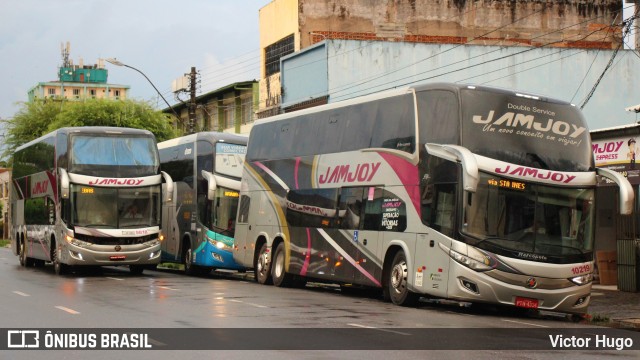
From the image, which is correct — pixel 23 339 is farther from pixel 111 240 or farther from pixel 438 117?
pixel 111 240

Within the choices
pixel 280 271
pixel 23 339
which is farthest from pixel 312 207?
pixel 23 339

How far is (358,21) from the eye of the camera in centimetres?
5288

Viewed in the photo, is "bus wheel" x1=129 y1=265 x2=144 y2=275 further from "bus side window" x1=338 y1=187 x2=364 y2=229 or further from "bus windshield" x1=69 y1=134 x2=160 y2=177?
Answer: "bus side window" x1=338 y1=187 x2=364 y2=229

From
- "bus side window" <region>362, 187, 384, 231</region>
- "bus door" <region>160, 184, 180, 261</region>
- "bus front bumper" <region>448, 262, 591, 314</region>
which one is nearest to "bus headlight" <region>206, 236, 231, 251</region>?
"bus door" <region>160, 184, 180, 261</region>

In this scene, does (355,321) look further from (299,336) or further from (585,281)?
(585,281)


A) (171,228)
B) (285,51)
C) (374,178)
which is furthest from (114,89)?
(374,178)

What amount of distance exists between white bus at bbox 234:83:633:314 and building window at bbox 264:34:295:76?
30.1 metres

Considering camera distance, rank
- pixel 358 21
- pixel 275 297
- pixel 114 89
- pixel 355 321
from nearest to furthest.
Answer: pixel 355 321 < pixel 275 297 < pixel 358 21 < pixel 114 89

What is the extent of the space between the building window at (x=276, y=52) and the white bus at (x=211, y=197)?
19207 millimetres

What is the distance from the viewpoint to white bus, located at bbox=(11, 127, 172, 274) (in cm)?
3038

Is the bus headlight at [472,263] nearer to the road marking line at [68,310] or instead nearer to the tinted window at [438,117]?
the tinted window at [438,117]

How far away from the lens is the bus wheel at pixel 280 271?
2740cm

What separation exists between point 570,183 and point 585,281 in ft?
6.01

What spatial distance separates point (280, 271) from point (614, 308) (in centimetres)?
899
